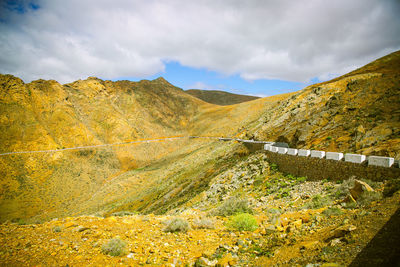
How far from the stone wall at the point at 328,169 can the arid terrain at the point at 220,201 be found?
0.89ft

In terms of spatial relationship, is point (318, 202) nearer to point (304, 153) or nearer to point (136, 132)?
point (304, 153)

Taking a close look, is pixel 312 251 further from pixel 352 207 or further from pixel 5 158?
pixel 5 158

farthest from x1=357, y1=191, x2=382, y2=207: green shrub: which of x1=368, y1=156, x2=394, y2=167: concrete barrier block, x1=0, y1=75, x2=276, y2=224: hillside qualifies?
x1=0, y1=75, x2=276, y2=224: hillside

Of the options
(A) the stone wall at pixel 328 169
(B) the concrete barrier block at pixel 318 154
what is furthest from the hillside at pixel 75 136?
(B) the concrete barrier block at pixel 318 154

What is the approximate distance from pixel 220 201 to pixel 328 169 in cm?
672

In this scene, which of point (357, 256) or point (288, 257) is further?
point (288, 257)

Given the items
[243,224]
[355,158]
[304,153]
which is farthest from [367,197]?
[304,153]

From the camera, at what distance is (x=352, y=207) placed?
6.79 metres

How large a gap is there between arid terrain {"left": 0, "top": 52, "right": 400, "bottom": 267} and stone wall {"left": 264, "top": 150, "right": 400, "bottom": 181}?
0.27 meters

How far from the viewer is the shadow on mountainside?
151 inches

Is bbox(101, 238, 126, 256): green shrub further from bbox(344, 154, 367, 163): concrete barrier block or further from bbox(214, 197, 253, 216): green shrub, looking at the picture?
bbox(344, 154, 367, 163): concrete barrier block

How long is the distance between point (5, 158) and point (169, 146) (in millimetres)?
36058

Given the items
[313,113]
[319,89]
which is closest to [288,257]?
[313,113]

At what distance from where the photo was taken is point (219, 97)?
503 feet
